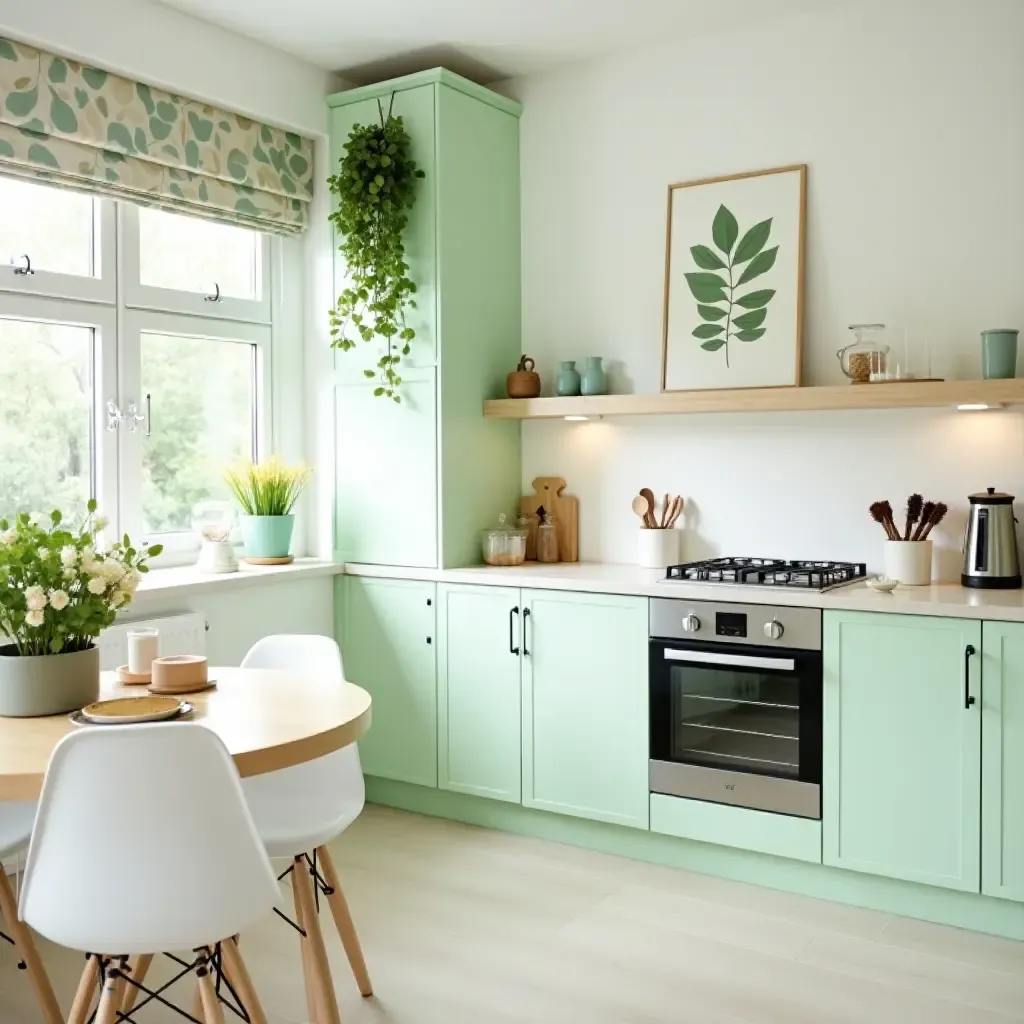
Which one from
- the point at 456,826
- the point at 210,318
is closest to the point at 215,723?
the point at 456,826

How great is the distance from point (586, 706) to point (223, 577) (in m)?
1.28

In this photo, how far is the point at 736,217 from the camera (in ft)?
13.0

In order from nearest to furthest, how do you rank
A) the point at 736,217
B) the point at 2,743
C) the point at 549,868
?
the point at 2,743
the point at 549,868
the point at 736,217

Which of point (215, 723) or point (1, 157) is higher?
point (1, 157)

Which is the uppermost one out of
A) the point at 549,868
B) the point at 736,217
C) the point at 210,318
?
the point at 736,217

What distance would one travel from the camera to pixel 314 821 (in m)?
2.53

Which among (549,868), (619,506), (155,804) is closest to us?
(155,804)

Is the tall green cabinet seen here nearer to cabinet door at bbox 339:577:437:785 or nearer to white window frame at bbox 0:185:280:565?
cabinet door at bbox 339:577:437:785

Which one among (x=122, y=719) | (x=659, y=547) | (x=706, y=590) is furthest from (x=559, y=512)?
(x=122, y=719)

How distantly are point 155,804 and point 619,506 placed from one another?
8.69 feet

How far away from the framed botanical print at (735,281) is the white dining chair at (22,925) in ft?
8.21

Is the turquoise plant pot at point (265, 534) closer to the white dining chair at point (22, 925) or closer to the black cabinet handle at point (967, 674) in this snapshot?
the white dining chair at point (22, 925)

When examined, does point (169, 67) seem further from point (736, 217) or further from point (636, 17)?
point (736, 217)

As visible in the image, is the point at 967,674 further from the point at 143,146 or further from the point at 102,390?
the point at 143,146
